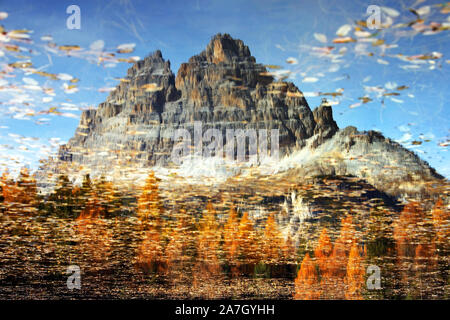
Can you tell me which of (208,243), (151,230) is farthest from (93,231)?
(208,243)

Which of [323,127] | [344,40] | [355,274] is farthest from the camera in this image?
[355,274]

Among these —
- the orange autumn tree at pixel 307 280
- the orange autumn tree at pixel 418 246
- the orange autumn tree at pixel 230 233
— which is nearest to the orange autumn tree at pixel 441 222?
the orange autumn tree at pixel 418 246

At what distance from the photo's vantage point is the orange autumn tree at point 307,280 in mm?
21672

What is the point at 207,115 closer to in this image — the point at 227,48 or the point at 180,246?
the point at 227,48

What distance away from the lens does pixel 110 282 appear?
20625 mm

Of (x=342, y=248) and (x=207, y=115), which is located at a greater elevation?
(x=207, y=115)

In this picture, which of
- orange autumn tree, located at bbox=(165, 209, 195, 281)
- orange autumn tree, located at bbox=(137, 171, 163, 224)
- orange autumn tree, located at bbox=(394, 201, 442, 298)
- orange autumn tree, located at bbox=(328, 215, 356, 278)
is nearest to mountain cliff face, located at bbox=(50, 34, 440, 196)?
orange autumn tree, located at bbox=(137, 171, 163, 224)

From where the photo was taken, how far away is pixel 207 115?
12.4 meters

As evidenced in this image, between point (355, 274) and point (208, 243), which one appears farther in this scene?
point (355, 274)

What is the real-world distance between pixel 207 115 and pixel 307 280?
16.2 m

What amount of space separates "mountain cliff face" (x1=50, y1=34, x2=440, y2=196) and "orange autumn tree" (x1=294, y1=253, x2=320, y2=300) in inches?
371
